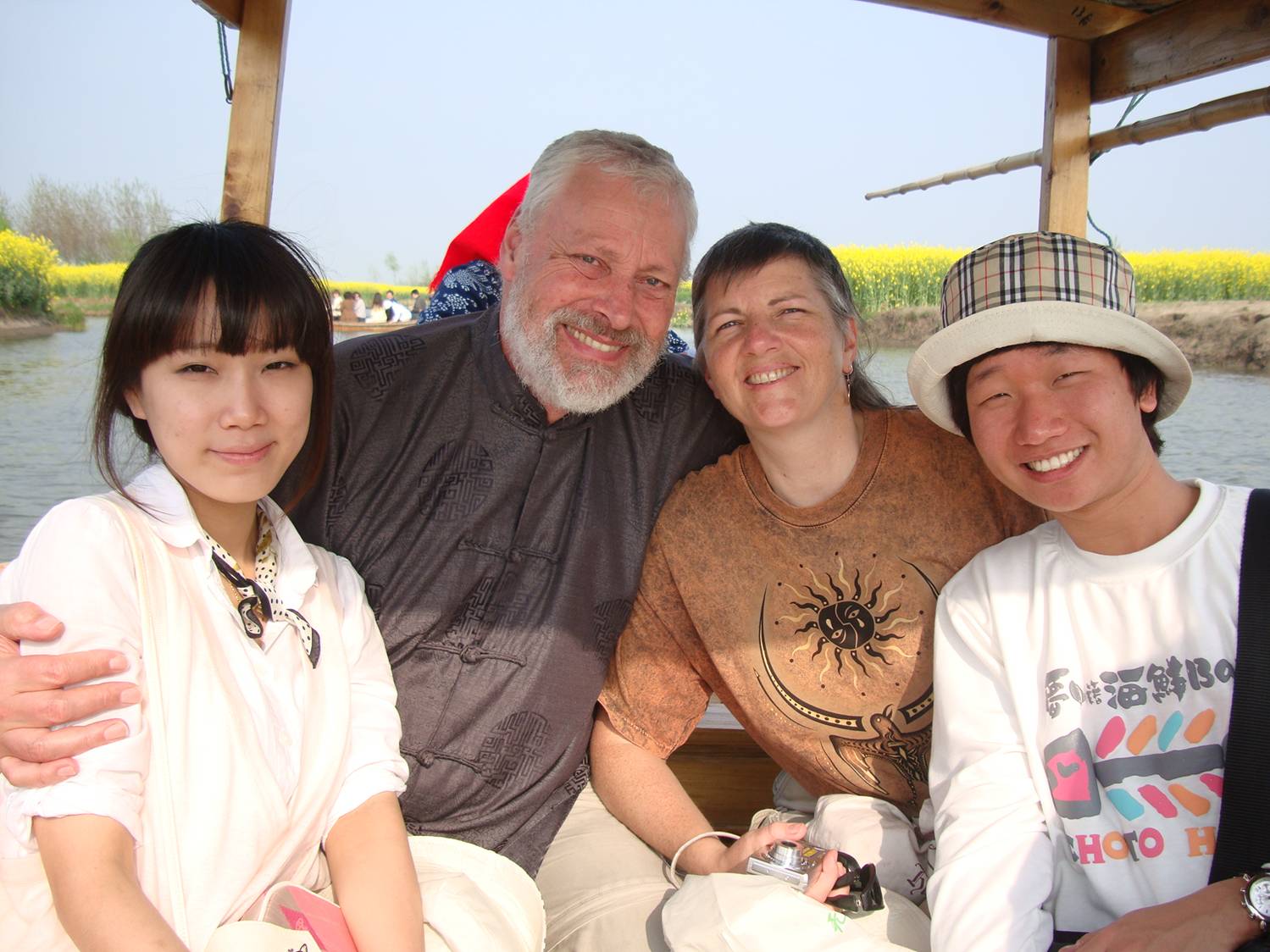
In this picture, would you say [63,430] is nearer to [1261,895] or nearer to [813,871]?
[813,871]

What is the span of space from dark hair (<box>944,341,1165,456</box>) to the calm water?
6.44m

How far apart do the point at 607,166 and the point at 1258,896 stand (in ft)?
6.32

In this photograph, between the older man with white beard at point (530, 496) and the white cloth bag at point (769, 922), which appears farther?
the older man with white beard at point (530, 496)

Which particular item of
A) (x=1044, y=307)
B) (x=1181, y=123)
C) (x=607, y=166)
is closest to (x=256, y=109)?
(x=607, y=166)

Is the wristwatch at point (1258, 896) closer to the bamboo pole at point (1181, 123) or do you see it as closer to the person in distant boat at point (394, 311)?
the bamboo pole at point (1181, 123)

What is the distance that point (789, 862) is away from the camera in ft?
5.69

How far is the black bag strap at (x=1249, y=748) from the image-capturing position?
4.32 ft

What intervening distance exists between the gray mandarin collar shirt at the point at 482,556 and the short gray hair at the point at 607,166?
1.49 feet

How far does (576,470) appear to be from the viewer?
2158 mm

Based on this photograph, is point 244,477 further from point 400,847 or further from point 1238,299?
point 1238,299

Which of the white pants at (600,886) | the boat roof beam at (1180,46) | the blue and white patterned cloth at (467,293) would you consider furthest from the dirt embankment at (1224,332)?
the white pants at (600,886)

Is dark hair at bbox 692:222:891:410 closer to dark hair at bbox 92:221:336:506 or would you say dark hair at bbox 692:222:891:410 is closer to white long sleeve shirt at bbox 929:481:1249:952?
white long sleeve shirt at bbox 929:481:1249:952

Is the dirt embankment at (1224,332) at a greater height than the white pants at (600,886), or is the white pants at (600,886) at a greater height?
the dirt embankment at (1224,332)

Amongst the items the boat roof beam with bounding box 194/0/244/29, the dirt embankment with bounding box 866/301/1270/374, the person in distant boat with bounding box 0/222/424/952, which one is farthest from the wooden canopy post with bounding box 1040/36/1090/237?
the dirt embankment with bounding box 866/301/1270/374
